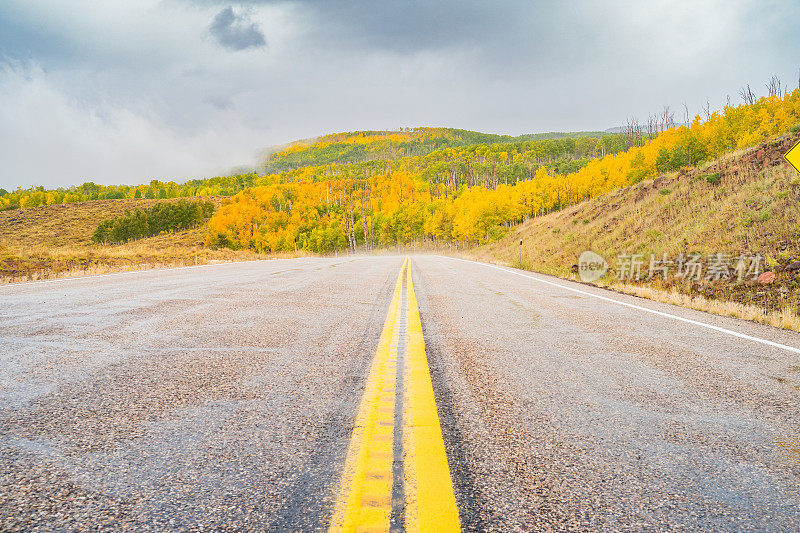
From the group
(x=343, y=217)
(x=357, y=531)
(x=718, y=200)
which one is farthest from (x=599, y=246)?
(x=343, y=217)

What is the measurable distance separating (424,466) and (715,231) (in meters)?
14.6

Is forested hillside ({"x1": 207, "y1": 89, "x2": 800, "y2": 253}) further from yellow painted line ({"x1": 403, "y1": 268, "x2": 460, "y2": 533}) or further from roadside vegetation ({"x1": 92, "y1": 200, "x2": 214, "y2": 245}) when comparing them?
yellow painted line ({"x1": 403, "y1": 268, "x2": 460, "y2": 533})

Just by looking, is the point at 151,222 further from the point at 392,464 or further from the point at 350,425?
the point at 392,464

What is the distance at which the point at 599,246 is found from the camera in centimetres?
1856

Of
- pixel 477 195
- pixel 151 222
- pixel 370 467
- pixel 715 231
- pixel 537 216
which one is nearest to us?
pixel 370 467

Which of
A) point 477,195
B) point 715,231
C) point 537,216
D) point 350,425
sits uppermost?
point 477,195

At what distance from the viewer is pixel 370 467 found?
1.72 meters

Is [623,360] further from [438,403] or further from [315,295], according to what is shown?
[315,295]

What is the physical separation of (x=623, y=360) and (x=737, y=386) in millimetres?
804

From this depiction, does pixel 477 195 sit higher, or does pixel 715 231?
pixel 477 195

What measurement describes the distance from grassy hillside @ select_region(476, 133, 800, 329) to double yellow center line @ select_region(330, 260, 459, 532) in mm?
6075

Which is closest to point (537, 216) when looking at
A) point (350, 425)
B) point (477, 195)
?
point (477, 195)

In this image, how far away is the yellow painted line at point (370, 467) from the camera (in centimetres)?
138

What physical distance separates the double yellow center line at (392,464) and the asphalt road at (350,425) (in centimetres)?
6
